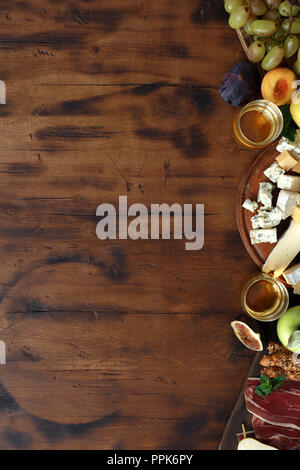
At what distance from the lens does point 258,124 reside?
3.30 feet

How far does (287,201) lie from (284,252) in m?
0.13

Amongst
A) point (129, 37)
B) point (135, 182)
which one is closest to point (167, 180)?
point (135, 182)

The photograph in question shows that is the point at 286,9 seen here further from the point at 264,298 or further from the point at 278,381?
the point at 278,381

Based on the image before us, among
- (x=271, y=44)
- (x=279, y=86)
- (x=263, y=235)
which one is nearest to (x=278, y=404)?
(x=263, y=235)

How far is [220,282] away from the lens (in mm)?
1077

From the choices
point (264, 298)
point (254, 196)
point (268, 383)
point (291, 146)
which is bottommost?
point (268, 383)

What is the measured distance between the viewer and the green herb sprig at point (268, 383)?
1.03 metres

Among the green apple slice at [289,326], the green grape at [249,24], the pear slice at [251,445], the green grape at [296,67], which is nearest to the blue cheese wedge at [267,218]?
the green apple slice at [289,326]

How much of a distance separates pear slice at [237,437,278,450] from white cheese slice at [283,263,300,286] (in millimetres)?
428

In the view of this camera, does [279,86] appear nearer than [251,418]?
Yes

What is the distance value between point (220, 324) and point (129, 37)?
2.66 feet

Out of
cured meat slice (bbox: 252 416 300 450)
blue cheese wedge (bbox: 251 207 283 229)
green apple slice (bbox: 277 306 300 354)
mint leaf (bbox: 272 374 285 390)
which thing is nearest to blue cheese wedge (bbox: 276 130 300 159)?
blue cheese wedge (bbox: 251 207 283 229)

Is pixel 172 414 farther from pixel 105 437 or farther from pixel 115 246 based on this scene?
pixel 115 246

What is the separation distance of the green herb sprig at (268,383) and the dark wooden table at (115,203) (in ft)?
0.25
